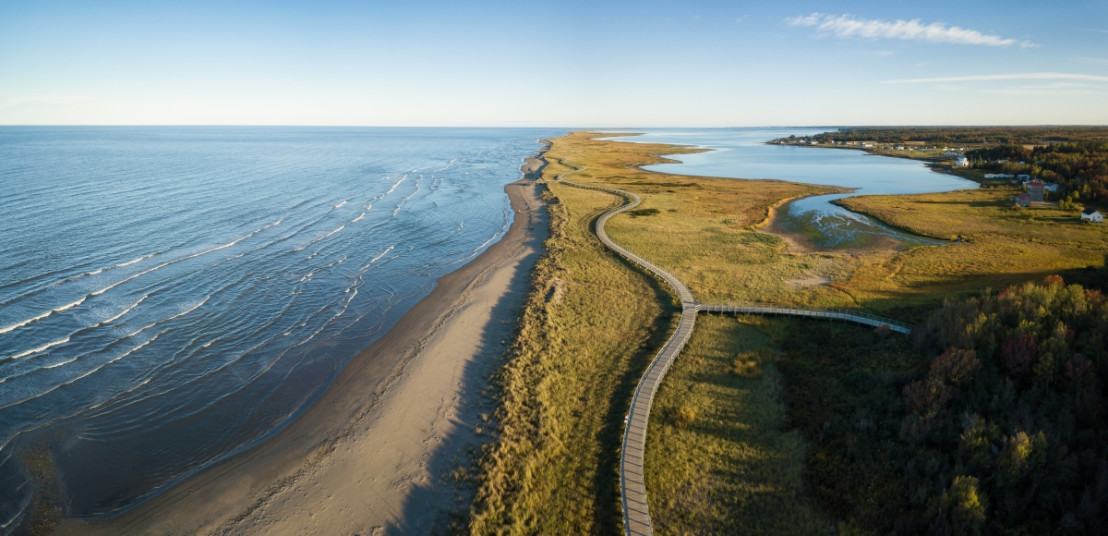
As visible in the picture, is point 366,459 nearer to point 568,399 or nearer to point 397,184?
point 568,399

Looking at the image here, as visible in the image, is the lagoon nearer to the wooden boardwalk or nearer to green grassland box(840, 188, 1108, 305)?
green grassland box(840, 188, 1108, 305)

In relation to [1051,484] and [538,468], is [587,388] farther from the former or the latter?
[1051,484]

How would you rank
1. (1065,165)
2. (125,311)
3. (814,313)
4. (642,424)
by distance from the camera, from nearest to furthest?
(642,424) → (814,313) → (125,311) → (1065,165)

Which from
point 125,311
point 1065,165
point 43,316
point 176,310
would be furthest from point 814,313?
point 1065,165

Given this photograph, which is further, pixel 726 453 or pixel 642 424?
pixel 642 424


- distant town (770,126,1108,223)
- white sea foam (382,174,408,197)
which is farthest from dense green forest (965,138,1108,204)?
white sea foam (382,174,408,197)

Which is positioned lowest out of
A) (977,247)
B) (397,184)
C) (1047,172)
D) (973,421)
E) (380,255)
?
(380,255)
